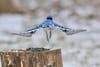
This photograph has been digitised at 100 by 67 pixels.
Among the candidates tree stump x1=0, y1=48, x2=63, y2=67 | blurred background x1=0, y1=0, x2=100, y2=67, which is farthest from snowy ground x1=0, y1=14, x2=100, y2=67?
tree stump x1=0, y1=48, x2=63, y2=67

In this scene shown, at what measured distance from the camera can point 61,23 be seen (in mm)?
3633

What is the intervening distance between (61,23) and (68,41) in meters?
0.27

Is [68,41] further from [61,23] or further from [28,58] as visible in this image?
[28,58]

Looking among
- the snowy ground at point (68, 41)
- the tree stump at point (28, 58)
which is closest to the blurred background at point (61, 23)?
the snowy ground at point (68, 41)

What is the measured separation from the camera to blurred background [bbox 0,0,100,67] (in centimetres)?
327

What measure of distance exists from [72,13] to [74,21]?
14 centimetres

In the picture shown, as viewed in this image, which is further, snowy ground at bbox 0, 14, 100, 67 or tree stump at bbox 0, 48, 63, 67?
snowy ground at bbox 0, 14, 100, 67

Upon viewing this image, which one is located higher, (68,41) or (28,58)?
(68,41)

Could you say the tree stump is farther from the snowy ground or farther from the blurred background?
the blurred background

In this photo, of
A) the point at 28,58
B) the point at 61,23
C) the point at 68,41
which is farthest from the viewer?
the point at 61,23

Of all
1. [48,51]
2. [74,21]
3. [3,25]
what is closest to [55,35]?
[74,21]

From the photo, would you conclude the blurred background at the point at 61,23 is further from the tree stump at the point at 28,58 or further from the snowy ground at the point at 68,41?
the tree stump at the point at 28,58

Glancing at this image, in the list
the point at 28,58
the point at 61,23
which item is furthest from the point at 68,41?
the point at 28,58

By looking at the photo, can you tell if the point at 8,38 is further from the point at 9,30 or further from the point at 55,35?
the point at 55,35
